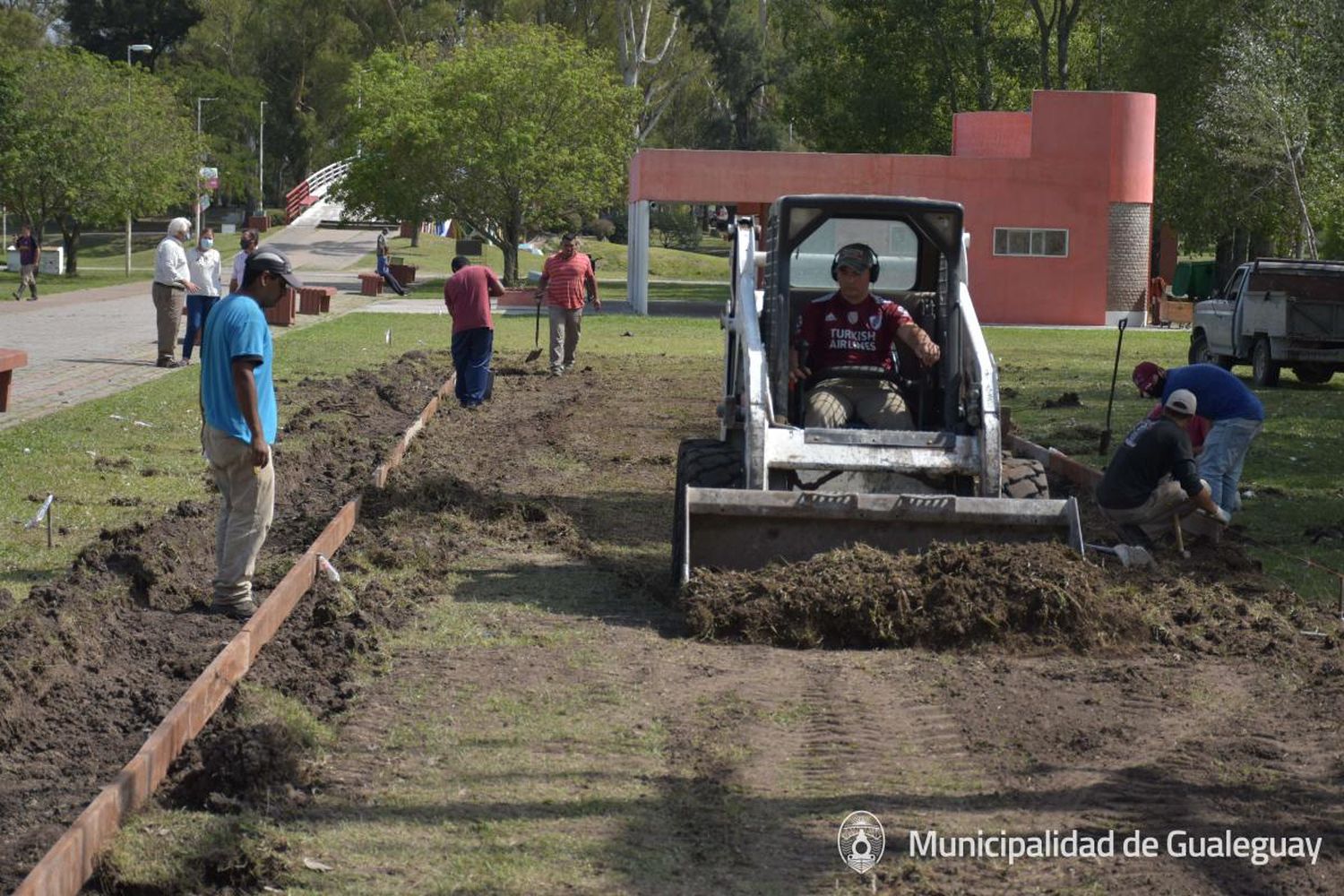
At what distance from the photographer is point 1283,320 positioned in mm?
24141

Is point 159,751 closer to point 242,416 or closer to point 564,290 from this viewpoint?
point 242,416

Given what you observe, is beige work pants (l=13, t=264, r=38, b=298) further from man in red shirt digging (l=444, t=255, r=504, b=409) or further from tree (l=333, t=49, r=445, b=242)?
man in red shirt digging (l=444, t=255, r=504, b=409)

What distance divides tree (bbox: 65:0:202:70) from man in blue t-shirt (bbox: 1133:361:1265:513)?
84.3 metres

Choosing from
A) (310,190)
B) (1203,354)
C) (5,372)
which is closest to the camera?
(5,372)

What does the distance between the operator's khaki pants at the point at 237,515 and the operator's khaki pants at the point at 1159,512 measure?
18.4 feet

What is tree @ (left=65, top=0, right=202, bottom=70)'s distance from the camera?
88188 millimetres

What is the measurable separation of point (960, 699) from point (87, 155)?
49.6 metres

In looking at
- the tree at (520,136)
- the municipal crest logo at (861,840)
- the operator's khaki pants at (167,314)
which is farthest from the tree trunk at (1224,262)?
the municipal crest logo at (861,840)

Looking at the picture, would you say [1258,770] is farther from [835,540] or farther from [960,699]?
[835,540]

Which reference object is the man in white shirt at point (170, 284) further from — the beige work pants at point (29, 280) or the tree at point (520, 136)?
the tree at point (520, 136)

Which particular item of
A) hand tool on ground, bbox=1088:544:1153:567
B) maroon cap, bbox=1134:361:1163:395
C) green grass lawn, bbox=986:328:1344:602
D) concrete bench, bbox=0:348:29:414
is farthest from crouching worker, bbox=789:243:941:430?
concrete bench, bbox=0:348:29:414

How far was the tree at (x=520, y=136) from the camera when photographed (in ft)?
168

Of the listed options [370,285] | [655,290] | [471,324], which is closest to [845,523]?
[471,324]

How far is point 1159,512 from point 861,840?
5977mm
